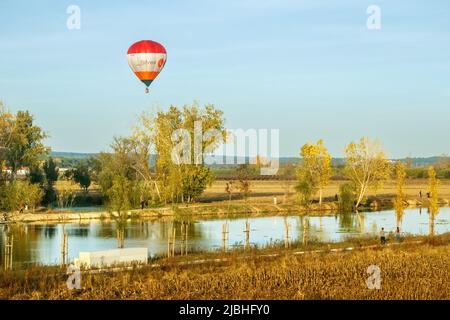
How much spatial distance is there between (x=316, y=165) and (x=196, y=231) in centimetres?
2120

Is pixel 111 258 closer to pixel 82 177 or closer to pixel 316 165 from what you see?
pixel 316 165

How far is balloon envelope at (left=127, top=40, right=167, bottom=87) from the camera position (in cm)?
3394

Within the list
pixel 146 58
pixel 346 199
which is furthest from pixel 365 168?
pixel 146 58

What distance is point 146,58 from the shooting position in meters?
34.0

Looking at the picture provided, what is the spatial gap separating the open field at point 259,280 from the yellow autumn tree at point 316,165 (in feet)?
107

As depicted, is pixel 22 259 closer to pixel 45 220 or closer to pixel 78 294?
pixel 78 294

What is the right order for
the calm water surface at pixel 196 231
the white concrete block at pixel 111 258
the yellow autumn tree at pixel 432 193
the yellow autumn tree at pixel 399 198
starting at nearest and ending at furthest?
1. the white concrete block at pixel 111 258
2. the calm water surface at pixel 196 231
3. the yellow autumn tree at pixel 399 198
4. the yellow autumn tree at pixel 432 193

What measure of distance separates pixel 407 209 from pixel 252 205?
1039 cm

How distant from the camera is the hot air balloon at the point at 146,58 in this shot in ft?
111

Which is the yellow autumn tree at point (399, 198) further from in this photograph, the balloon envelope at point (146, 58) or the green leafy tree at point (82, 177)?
the green leafy tree at point (82, 177)

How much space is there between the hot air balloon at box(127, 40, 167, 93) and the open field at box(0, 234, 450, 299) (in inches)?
528

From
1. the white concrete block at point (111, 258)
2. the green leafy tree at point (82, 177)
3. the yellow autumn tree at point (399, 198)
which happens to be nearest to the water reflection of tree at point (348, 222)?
the yellow autumn tree at point (399, 198)

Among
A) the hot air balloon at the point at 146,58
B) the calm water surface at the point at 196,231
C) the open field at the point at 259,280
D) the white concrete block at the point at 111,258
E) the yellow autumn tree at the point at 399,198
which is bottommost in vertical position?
the calm water surface at the point at 196,231
